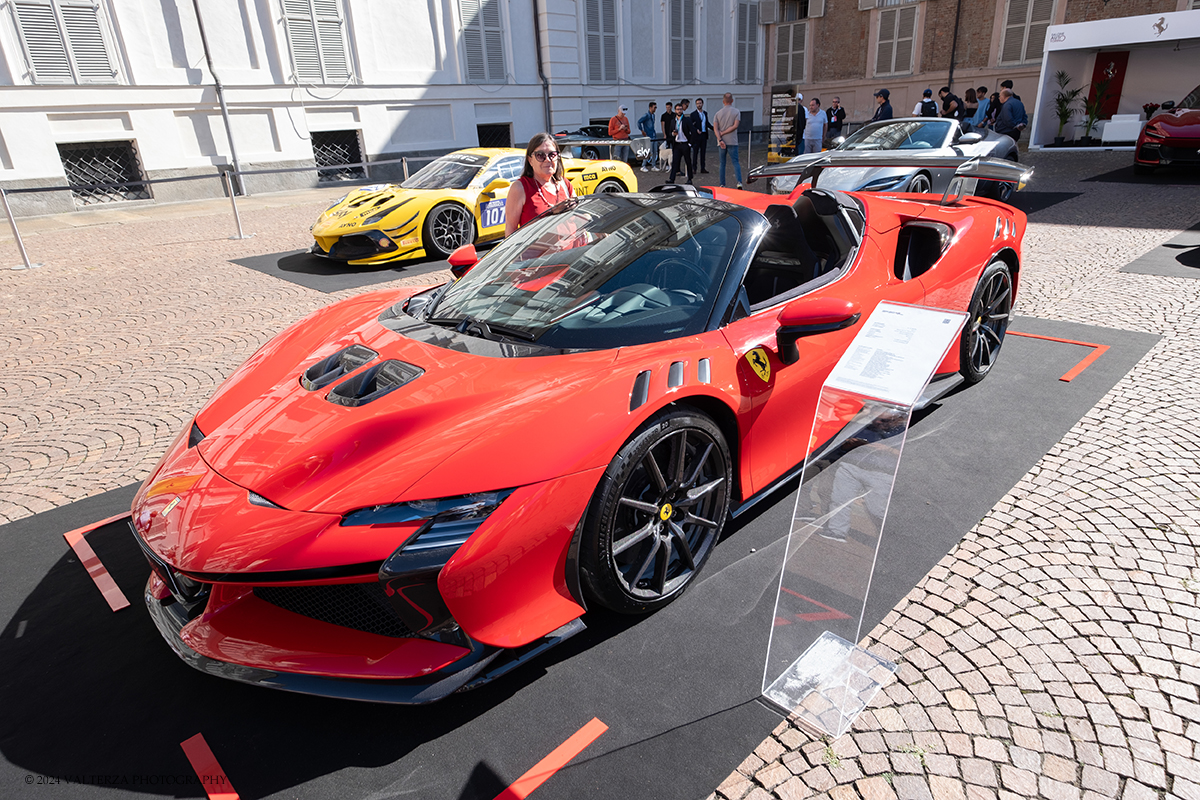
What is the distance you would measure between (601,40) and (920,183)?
701 inches

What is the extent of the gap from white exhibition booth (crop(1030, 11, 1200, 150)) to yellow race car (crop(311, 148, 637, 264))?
619 inches

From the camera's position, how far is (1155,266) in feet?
22.0

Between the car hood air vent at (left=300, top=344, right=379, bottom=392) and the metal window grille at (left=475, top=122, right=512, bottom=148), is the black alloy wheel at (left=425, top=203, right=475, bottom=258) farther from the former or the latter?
the metal window grille at (left=475, top=122, right=512, bottom=148)

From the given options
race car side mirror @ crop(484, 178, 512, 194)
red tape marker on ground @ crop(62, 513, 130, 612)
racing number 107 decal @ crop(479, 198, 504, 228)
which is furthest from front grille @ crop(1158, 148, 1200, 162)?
red tape marker on ground @ crop(62, 513, 130, 612)

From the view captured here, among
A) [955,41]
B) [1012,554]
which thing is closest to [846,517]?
[1012,554]

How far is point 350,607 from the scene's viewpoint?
1851 millimetres

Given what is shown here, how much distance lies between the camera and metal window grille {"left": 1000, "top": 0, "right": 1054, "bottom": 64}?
75.2 feet

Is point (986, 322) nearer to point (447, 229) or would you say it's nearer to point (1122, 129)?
point (447, 229)

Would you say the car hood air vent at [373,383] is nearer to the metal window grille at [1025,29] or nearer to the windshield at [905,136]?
the windshield at [905,136]

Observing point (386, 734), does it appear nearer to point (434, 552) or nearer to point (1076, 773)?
point (434, 552)

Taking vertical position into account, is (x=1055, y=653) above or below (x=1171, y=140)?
below

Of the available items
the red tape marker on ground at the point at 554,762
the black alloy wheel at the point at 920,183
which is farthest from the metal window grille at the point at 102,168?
the red tape marker on ground at the point at 554,762

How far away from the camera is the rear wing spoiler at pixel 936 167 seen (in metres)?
4.35

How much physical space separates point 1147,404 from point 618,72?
23107mm
